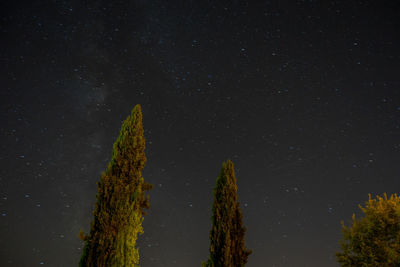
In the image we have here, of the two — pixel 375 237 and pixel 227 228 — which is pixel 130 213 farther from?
pixel 375 237

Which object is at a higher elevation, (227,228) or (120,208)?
(120,208)

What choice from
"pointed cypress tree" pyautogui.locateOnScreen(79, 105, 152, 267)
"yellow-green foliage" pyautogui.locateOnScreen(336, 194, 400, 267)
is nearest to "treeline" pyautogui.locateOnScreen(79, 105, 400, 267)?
"pointed cypress tree" pyautogui.locateOnScreen(79, 105, 152, 267)

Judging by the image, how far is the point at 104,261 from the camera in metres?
6.66

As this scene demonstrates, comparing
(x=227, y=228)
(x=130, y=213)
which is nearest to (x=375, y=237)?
(x=227, y=228)

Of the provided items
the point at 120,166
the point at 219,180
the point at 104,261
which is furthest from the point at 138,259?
the point at 219,180

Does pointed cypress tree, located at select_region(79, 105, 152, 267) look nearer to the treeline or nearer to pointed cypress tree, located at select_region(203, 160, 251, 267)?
the treeline

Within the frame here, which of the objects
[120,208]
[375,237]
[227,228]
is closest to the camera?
[120,208]

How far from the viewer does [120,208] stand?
7215 mm

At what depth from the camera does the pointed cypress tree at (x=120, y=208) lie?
265 inches

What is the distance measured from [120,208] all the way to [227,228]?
4.01m

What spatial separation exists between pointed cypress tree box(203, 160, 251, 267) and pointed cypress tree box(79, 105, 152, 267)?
2.96 meters

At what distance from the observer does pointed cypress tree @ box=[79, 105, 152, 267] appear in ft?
22.1

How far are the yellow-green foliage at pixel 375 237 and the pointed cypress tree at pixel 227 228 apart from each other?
992 centimetres

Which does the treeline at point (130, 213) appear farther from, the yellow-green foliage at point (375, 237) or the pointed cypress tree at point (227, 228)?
the yellow-green foliage at point (375, 237)
